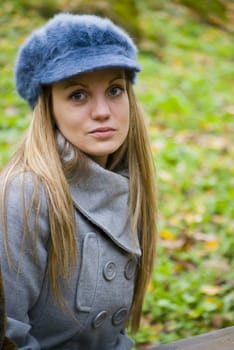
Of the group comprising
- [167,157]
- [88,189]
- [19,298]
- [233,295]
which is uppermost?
[88,189]

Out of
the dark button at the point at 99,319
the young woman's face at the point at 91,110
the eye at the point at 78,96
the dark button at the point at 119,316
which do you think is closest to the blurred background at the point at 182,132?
the dark button at the point at 119,316

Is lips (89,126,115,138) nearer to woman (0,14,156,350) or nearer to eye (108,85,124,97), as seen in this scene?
woman (0,14,156,350)

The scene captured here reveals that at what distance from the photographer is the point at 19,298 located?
1.88 metres

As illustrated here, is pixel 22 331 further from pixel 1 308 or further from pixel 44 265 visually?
pixel 1 308

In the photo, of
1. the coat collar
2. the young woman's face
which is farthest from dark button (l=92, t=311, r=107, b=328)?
the young woman's face

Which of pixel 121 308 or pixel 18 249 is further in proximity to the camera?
pixel 121 308

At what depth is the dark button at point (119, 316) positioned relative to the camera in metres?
2.12

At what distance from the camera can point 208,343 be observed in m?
2.02

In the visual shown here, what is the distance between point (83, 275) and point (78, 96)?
569 millimetres

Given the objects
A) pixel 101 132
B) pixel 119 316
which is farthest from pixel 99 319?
pixel 101 132

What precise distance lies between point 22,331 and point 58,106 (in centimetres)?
71

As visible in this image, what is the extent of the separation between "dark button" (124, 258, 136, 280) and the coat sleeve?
0.34m

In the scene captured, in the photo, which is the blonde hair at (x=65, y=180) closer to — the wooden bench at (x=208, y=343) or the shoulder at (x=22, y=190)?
the shoulder at (x=22, y=190)

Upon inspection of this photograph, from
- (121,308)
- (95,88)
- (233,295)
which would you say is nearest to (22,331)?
(121,308)
